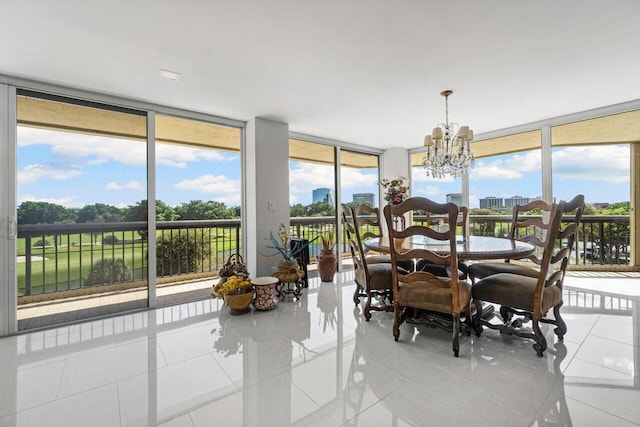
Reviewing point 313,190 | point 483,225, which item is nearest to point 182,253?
point 313,190

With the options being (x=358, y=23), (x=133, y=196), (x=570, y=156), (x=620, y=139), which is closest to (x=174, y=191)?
(x=133, y=196)

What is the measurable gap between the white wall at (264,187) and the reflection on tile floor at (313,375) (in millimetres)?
1230

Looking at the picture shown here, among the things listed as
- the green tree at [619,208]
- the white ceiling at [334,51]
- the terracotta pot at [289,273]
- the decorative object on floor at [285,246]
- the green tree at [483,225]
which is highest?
the white ceiling at [334,51]

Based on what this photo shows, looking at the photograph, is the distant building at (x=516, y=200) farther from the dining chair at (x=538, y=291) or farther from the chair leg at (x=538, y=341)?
the chair leg at (x=538, y=341)

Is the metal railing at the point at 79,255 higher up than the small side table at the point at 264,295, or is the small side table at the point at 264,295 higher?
the metal railing at the point at 79,255

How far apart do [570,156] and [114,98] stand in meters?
5.92

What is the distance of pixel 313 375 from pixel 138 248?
2567 millimetres

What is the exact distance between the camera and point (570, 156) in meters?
4.15

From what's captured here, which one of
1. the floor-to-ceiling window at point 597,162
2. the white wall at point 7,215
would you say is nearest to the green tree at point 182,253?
the white wall at point 7,215

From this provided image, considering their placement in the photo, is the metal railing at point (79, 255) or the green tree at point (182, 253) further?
the green tree at point (182, 253)

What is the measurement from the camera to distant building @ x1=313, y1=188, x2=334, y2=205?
5203mm

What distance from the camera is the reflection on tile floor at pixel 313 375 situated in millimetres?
1532

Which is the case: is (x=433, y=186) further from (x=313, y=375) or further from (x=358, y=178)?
(x=313, y=375)

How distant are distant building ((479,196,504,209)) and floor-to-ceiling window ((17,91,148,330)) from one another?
16.9 feet
